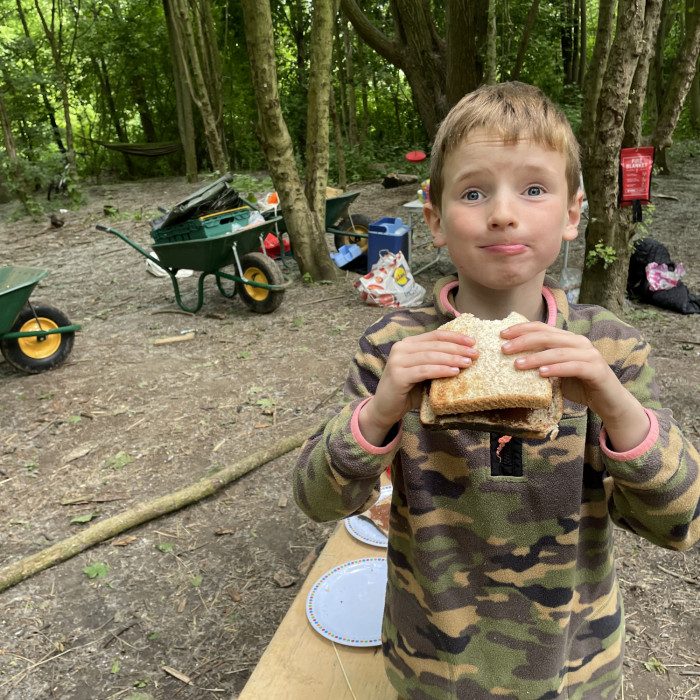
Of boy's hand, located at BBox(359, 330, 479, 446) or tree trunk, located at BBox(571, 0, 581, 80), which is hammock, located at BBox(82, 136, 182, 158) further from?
boy's hand, located at BBox(359, 330, 479, 446)

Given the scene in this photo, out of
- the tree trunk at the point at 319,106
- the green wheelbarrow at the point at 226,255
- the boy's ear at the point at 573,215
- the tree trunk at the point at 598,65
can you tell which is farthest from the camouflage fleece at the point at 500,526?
the tree trunk at the point at 319,106

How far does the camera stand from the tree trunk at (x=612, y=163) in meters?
3.96

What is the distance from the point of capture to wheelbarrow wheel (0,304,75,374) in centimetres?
487

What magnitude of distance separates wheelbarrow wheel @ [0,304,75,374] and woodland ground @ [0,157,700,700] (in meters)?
0.12

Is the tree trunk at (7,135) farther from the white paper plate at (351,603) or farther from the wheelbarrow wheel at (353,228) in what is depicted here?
the white paper plate at (351,603)

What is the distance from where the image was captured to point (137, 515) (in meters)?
3.19

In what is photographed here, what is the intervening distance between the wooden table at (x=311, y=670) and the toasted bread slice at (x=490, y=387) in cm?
118

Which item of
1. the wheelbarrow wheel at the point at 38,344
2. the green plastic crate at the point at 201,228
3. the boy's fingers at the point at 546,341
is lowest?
the wheelbarrow wheel at the point at 38,344

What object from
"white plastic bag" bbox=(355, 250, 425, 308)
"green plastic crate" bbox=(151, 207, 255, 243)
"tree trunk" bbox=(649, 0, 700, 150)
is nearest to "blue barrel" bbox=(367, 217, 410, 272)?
"white plastic bag" bbox=(355, 250, 425, 308)

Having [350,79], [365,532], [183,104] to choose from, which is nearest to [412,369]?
[365,532]

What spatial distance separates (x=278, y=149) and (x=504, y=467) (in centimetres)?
577

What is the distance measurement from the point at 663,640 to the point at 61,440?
369cm

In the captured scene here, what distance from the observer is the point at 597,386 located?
914 millimetres

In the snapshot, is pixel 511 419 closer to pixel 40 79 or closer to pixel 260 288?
pixel 260 288
